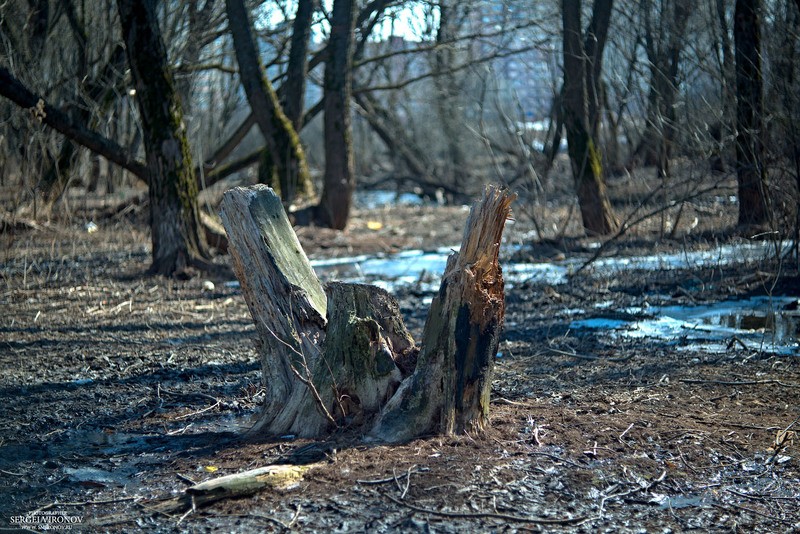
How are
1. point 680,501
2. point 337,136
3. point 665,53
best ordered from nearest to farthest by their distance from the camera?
point 680,501
point 665,53
point 337,136

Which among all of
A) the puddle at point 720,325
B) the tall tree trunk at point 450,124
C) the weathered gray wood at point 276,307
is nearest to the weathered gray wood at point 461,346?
the weathered gray wood at point 276,307

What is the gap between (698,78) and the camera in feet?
28.9

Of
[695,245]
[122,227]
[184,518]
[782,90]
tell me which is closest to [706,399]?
[184,518]

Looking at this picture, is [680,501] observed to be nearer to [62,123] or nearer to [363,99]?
[62,123]

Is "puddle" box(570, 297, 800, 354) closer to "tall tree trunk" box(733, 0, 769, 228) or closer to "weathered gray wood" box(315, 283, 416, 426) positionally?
"tall tree trunk" box(733, 0, 769, 228)

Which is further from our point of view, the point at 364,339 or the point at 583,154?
the point at 583,154

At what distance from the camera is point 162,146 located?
8.66 m

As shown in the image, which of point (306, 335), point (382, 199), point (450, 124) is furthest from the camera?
point (450, 124)

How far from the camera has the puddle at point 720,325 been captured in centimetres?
596

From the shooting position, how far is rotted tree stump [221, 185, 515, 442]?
405 centimetres

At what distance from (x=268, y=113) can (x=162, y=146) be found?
351cm

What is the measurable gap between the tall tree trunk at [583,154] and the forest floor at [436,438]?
293 centimetres

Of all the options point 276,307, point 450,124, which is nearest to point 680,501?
point 276,307

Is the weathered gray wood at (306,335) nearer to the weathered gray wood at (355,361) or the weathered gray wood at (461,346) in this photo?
the weathered gray wood at (355,361)
